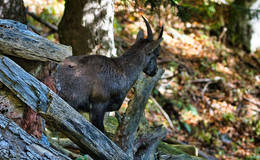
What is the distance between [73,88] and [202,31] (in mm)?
10205

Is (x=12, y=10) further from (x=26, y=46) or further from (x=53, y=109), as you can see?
(x=53, y=109)

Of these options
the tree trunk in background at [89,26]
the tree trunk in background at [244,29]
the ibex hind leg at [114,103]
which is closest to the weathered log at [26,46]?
the ibex hind leg at [114,103]

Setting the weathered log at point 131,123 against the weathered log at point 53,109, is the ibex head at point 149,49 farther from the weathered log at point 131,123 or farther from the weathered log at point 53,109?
the weathered log at point 53,109

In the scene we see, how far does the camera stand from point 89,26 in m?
6.55

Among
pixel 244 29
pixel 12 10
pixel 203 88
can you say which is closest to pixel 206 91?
pixel 203 88

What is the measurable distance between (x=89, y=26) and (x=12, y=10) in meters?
1.65

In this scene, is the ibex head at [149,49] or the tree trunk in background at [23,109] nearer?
the tree trunk in background at [23,109]

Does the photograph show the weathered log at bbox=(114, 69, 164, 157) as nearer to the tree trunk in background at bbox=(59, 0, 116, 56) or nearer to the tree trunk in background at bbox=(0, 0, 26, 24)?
the tree trunk in background at bbox=(59, 0, 116, 56)

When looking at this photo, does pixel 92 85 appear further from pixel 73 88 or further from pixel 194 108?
pixel 194 108

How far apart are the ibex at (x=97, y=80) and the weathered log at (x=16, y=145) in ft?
5.74

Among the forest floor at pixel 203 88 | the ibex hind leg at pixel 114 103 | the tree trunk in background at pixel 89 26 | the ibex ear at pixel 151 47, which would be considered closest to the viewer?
the ibex hind leg at pixel 114 103

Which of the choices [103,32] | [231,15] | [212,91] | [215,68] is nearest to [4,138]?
[103,32]

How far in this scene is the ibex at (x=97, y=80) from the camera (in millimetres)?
4949

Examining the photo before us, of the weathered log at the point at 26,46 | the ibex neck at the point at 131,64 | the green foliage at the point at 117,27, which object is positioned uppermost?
the weathered log at the point at 26,46
